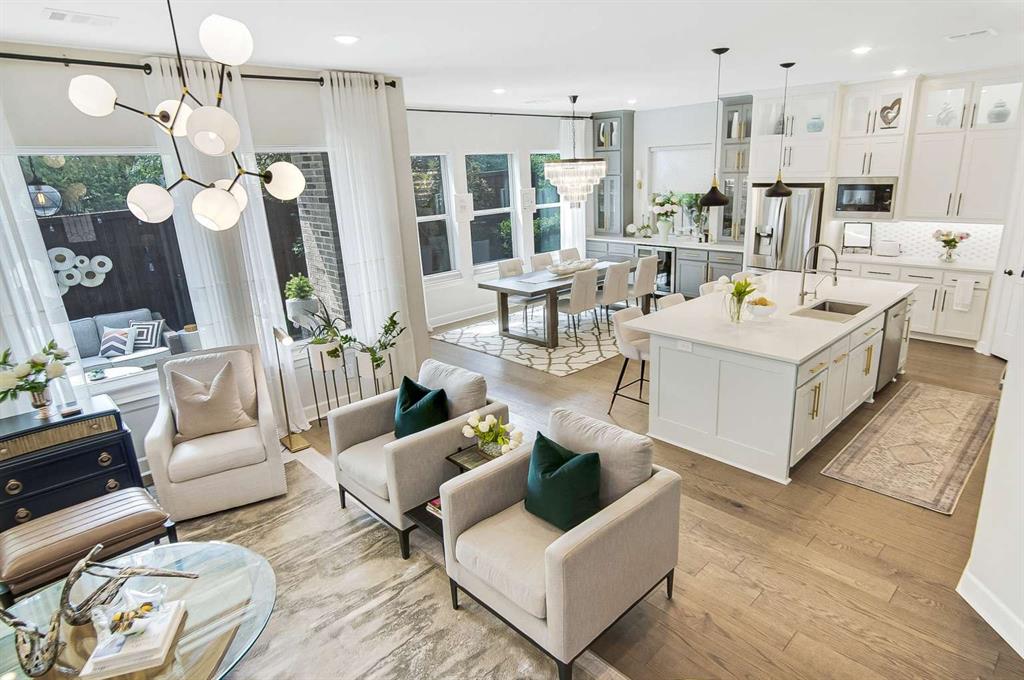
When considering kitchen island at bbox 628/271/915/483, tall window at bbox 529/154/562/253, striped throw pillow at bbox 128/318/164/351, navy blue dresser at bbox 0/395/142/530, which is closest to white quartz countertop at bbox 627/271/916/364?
kitchen island at bbox 628/271/915/483

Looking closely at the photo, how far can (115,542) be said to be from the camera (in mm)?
2969

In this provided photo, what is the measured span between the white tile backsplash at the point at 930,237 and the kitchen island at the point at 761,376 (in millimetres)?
2353

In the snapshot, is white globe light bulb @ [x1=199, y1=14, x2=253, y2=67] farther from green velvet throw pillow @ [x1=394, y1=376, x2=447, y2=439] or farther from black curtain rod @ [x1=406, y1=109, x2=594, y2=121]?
black curtain rod @ [x1=406, y1=109, x2=594, y2=121]

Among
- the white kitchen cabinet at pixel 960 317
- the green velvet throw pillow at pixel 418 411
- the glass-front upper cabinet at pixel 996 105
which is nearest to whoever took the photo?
the green velvet throw pillow at pixel 418 411

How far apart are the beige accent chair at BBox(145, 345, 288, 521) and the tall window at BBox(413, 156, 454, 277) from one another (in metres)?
4.19

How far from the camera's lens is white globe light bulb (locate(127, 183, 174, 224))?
7.11 ft

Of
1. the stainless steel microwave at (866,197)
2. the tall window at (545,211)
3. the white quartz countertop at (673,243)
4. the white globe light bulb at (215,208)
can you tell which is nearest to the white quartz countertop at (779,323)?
the stainless steel microwave at (866,197)

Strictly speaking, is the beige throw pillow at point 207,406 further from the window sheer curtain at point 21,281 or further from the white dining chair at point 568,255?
the white dining chair at point 568,255

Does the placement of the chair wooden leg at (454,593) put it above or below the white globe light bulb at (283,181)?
below

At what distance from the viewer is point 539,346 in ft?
23.2

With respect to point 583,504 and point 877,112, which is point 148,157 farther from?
point 877,112

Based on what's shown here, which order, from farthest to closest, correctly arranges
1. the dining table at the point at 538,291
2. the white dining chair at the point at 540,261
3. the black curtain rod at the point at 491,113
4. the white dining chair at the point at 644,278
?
the white dining chair at the point at 540,261 → the white dining chair at the point at 644,278 → the black curtain rod at the point at 491,113 → the dining table at the point at 538,291

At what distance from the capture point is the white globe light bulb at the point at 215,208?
6.98 ft

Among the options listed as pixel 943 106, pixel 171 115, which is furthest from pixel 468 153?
pixel 171 115
